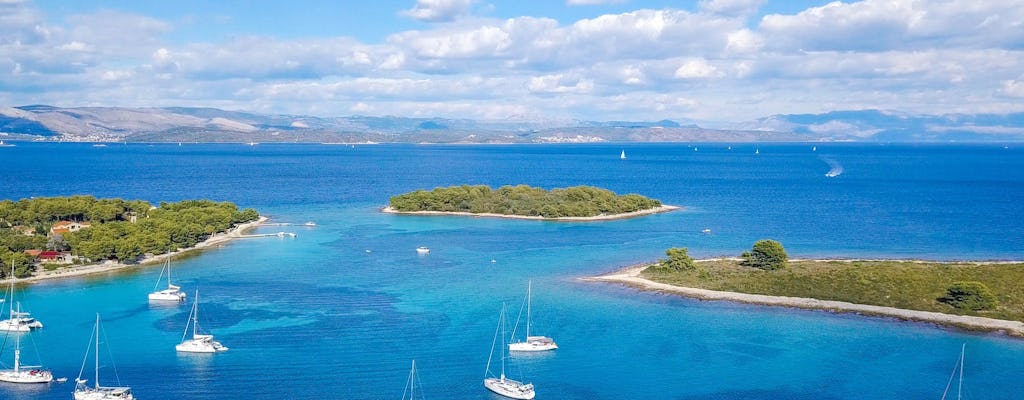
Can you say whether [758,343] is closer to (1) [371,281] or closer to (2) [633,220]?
(1) [371,281]

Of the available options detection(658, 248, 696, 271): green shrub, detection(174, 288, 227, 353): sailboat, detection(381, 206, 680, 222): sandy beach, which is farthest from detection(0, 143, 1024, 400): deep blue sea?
detection(381, 206, 680, 222): sandy beach

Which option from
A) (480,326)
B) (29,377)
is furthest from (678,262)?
(29,377)

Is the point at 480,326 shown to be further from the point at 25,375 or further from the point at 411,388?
the point at 25,375

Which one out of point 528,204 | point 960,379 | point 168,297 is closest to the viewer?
point 960,379

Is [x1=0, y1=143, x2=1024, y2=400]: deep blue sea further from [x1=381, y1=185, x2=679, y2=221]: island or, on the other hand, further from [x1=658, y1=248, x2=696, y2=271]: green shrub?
[x1=381, y1=185, x2=679, y2=221]: island

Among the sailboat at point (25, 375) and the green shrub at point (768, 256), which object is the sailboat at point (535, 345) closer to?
the sailboat at point (25, 375)

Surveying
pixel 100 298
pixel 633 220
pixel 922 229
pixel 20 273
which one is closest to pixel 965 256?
pixel 922 229
